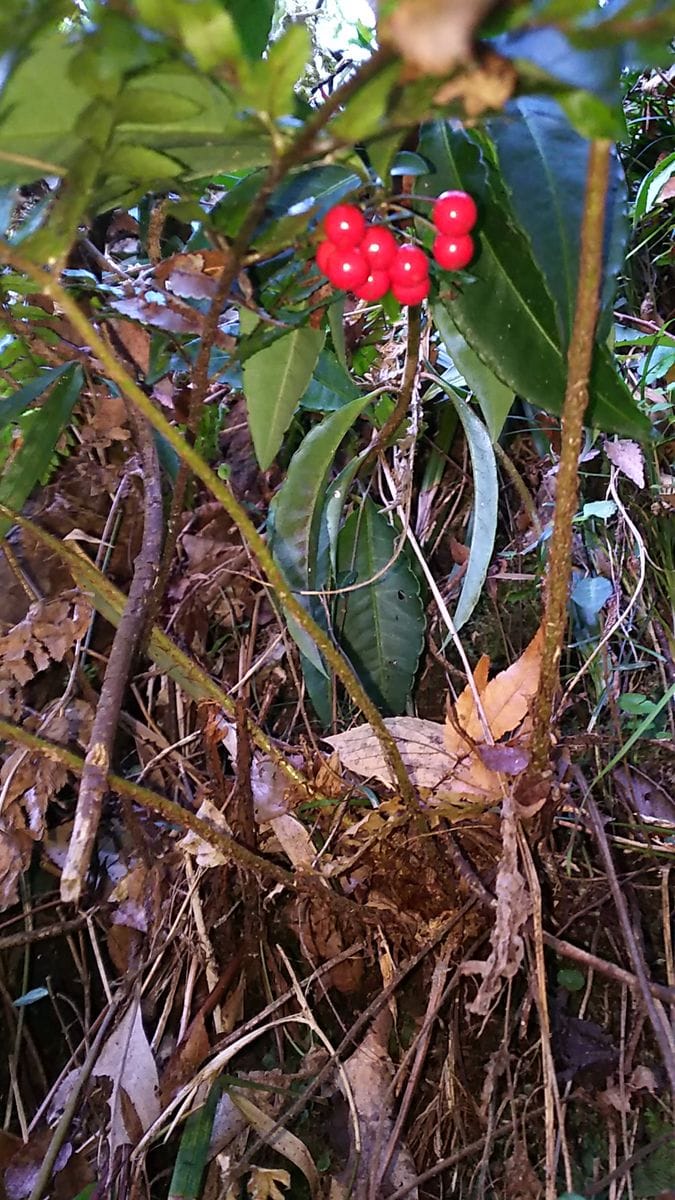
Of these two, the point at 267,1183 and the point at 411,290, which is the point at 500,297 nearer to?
the point at 411,290

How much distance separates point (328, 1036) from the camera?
79cm

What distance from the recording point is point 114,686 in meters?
0.67

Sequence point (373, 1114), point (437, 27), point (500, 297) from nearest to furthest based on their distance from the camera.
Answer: point (437, 27), point (500, 297), point (373, 1114)

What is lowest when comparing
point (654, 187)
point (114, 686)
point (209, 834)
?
point (209, 834)

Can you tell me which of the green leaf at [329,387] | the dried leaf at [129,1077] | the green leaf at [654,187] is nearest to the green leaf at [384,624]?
the green leaf at [329,387]

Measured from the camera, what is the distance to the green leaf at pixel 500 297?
605 millimetres

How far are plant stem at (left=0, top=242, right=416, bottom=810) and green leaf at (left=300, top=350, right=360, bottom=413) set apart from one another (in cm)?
39

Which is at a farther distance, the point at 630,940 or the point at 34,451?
the point at 34,451

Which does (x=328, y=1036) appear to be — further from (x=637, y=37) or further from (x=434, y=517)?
(x=637, y=37)

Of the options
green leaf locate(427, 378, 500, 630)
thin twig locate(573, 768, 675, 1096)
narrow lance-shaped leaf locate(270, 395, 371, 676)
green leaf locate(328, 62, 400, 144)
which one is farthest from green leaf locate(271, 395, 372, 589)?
green leaf locate(328, 62, 400, 144)

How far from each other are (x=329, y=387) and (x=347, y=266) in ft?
1.33

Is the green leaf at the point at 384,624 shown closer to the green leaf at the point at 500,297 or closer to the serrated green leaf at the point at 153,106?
the green leaf at the point at 500,297

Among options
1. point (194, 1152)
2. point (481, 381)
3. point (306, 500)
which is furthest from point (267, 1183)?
point (481, 381)

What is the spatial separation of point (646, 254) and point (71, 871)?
117cm
